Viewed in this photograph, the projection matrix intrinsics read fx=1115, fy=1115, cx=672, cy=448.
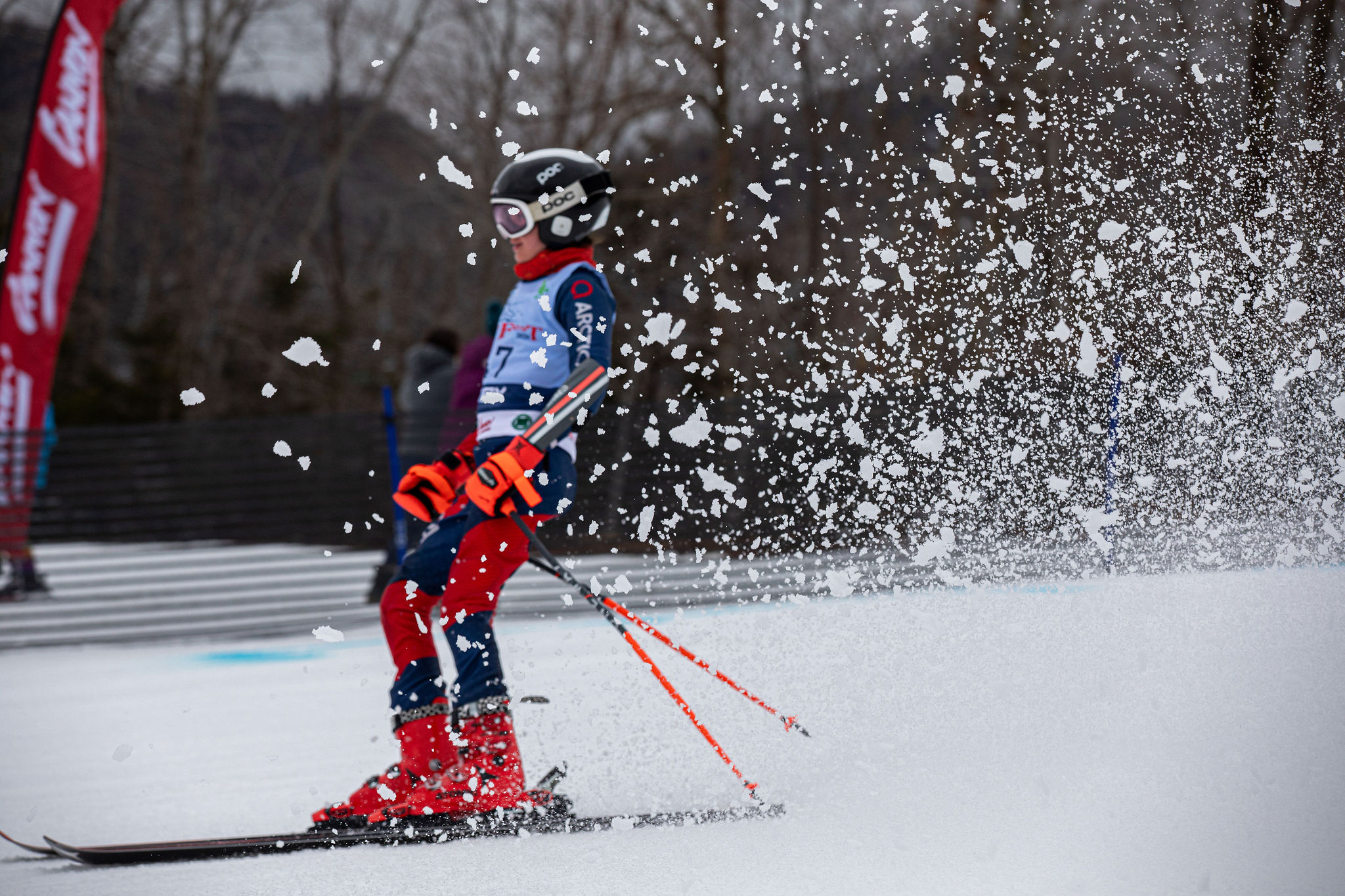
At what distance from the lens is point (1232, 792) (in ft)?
8.67

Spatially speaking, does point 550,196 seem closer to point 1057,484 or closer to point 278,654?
point 278,654

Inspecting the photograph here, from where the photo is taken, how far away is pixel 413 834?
9.54 feet

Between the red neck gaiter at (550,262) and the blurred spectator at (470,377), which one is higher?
the red neck gaiter at (550,262)

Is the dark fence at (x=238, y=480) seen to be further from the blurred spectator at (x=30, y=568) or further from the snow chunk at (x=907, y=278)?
the snow chunk at (x=907, y=278)

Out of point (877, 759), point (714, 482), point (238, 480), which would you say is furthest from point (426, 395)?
point (877, 759)

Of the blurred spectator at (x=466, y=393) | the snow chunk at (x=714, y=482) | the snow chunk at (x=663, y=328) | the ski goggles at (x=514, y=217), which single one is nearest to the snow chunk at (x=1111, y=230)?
the snow chunk at (x=714, y=482)


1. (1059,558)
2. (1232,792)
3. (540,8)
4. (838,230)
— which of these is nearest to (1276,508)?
(1059,558)

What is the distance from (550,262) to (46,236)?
21.0ft

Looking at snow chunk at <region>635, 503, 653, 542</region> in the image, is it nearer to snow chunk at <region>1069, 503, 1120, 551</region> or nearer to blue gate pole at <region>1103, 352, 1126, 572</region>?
snow chunk at <region>1069, 503, 1120, 551</region>

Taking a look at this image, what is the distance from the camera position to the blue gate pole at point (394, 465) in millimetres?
7551

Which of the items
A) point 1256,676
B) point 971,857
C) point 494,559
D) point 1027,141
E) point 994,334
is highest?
point 1027,141

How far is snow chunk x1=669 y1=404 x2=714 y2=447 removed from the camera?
26.6 feet

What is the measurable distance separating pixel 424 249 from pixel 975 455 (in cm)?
1917

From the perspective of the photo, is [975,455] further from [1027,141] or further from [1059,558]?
[1027,141]
